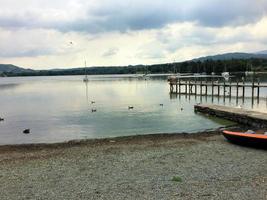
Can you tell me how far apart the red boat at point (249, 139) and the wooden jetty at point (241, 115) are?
8.82 metres

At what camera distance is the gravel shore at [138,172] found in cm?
1027

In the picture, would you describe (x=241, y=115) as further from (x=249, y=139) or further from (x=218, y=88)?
(x=218, y=88)

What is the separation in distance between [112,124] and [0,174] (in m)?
18.7

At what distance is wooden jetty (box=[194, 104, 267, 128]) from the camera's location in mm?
26531

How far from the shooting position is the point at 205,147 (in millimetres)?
17531

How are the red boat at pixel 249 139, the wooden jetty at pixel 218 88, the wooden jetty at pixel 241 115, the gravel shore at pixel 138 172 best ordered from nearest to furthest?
the gravel shore at pixel 138 172, the red boat at pixel 249 139, the wooden jetty at pixel 241 115, the wooden jetty at pixel 218 88

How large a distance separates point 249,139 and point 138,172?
6.98m

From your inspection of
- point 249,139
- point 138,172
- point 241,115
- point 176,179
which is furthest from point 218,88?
point 176,179

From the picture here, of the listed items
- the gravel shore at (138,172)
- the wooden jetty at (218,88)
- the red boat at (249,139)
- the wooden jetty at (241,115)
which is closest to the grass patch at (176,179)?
the gravel shore at (138,172)

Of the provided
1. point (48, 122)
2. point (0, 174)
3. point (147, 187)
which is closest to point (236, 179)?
point (147, 187)

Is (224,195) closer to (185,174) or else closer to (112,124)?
(185,174)

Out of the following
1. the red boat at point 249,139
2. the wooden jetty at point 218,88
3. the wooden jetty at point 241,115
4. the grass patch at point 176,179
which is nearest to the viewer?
the grass patch at point 176,179

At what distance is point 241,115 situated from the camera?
29406 mm

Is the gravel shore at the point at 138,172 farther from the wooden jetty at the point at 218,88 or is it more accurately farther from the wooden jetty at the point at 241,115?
the wooden jetty at the point at 218,88
